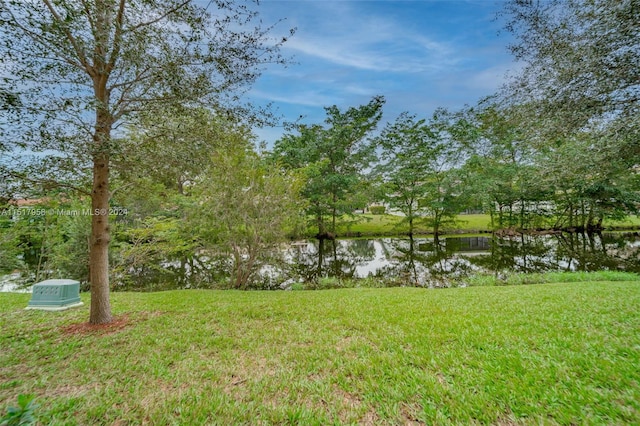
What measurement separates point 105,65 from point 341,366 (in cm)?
499

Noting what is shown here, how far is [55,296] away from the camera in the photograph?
16.7 ft

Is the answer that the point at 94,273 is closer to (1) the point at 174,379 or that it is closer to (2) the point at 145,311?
(2) the point at 145,311

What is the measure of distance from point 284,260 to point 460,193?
16803 millimetres

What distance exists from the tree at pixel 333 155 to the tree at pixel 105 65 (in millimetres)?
13626

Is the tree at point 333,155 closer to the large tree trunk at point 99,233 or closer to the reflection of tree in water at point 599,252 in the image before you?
the reflection of tree in water at point 599,252

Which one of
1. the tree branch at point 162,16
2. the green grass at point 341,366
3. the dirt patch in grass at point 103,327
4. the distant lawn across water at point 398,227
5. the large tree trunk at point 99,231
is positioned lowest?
the dirt patch in grass at point 103,327

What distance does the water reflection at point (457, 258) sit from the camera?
33.6ft

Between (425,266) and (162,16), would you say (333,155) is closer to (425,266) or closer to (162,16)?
(425,266)

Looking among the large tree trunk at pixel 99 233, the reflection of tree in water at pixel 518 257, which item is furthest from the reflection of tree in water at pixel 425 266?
the large tree trunk at pixel 99 233

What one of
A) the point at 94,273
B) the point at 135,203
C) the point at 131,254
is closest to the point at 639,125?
the point at 94,273

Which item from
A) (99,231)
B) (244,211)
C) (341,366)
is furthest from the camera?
(244,211)

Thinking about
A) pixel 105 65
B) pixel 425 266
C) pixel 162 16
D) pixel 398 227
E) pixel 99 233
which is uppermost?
pixel 162 16

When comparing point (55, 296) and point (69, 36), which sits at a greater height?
point (69, 36)

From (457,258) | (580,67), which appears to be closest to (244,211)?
(580,67)
